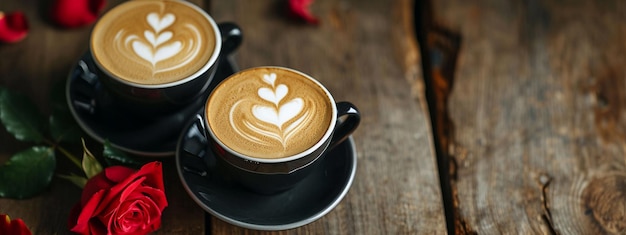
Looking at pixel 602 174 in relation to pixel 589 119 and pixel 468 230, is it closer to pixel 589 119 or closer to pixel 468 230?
pixel 589 119

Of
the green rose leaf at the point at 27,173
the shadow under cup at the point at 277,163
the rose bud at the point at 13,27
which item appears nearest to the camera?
the shadow under cup at the point at 277,163

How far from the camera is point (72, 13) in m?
1.16

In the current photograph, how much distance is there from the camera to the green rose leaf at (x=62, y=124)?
1.01 meters

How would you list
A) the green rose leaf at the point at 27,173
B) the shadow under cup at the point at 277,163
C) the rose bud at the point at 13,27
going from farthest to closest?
1. the rose bud at the point at 13,27
2. the green rose leaf at the point at 27,173
3. the shadow under cup at the point at 277,163

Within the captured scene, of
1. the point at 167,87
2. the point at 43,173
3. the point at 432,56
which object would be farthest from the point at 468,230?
the point at 43,173

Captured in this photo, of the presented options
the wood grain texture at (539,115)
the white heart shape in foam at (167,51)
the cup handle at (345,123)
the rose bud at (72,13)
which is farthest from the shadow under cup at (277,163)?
the rose bud at (72,13)

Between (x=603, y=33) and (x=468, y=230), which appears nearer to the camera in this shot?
(x=468, y=230)

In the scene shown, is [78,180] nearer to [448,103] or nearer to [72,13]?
[72,13]

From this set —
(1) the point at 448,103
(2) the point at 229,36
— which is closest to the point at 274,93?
(2) the point at 229,36

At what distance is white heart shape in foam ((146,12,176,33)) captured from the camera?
39.2 inches

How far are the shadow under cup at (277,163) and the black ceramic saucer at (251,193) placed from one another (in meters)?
0.02

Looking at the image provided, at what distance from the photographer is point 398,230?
0.99 m

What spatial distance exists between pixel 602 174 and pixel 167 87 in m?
0.64

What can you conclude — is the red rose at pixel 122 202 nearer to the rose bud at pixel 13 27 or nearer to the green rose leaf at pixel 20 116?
the green rose leaf at pixel 20 116
